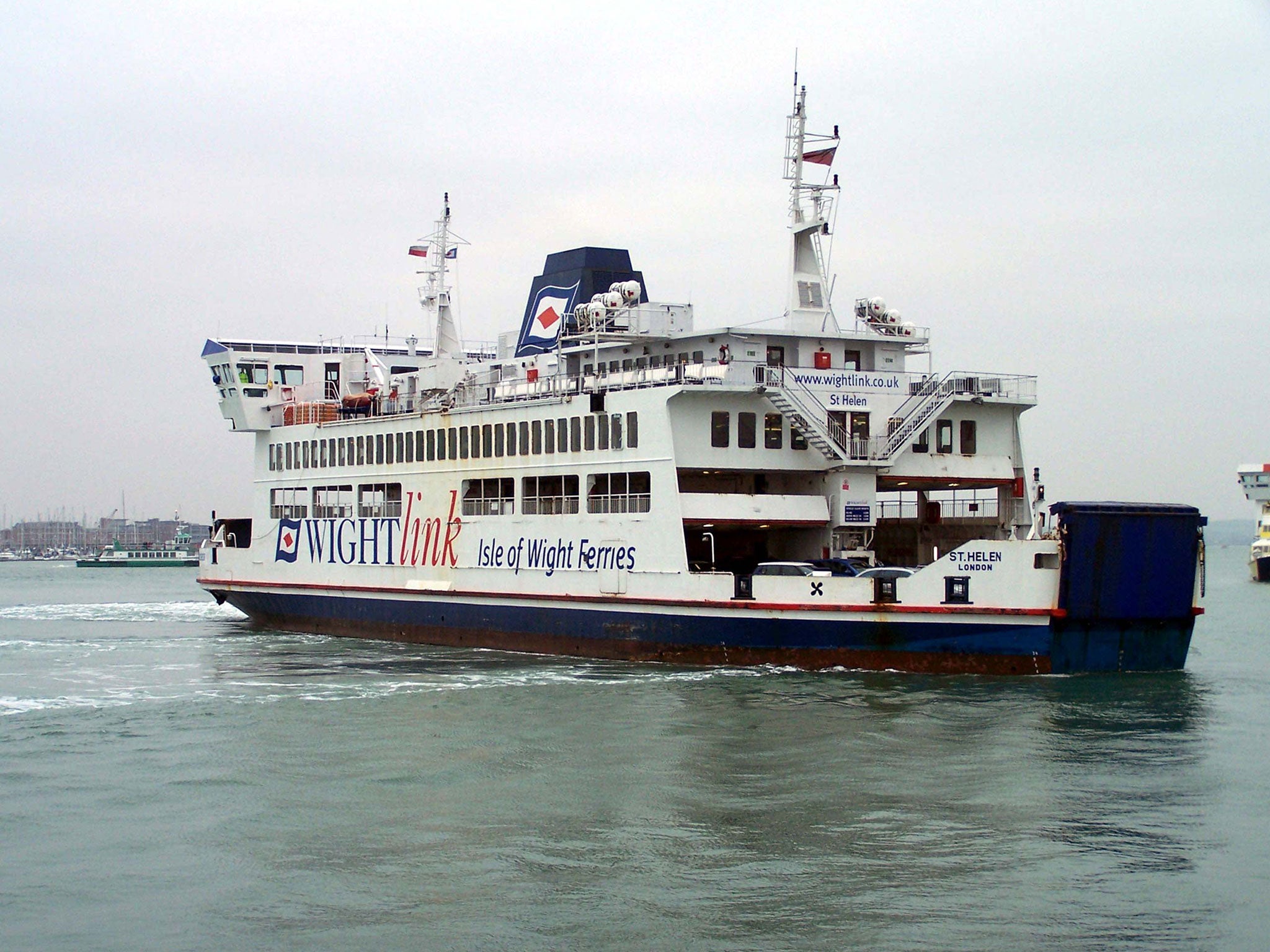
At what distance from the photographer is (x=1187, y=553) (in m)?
26.3

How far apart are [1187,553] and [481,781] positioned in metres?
14.5

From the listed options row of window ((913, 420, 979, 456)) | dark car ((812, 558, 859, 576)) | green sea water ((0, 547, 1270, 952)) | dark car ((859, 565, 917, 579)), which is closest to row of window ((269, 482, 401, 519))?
green sea water ((0, 547, 1270, 952))

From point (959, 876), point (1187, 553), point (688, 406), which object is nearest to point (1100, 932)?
point (959, 876)

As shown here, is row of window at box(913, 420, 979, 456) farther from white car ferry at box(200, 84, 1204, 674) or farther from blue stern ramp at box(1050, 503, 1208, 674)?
blue stern ramp at box(1050, 503, 1208, 674)

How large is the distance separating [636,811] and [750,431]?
48.1ft

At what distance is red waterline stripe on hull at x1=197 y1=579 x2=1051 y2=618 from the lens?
84.9ft

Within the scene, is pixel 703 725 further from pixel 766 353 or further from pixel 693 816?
pixel 766 353

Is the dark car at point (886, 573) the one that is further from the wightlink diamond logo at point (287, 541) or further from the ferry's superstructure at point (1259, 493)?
the ferry's superstructure at point (1259, 493)

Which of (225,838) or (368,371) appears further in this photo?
(368,371)

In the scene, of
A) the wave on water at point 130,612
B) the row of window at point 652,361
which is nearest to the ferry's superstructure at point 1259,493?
the wave on water at point 130,612

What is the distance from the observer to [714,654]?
93.9 feet

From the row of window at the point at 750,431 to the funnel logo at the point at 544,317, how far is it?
777cm

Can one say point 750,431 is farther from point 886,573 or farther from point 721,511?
point 886,573

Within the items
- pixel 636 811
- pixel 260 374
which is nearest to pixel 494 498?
pixel 260 374
